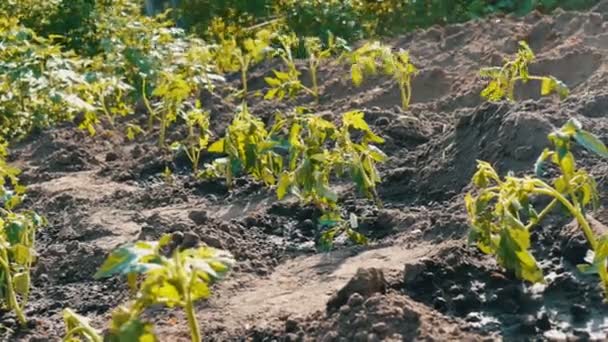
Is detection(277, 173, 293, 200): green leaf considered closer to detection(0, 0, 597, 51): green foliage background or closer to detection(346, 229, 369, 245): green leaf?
detection(346, 229, 369, 245): green leaf

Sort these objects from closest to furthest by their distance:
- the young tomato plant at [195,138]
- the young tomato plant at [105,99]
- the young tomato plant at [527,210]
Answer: the young tomato plant at [527,210] → the young tomato plant at [195,138] → the young tomato plant at [105,99]

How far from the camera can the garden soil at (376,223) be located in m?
3.63

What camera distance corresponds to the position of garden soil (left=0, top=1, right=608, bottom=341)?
3.63m

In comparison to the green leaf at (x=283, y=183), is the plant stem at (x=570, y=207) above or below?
above

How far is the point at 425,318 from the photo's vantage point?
3424mm

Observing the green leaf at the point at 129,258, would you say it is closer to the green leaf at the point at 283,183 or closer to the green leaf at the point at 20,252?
the green leaf at the point at 20,252

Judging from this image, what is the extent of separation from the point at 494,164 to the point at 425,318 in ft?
5.58

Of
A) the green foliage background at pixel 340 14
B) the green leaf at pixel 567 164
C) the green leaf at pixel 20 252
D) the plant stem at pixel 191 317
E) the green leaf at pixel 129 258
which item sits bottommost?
the green foliage background at pixel 340 14

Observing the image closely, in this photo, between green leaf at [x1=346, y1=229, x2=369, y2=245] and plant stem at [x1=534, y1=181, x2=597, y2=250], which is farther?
green leaf at [x1=346, y1=229, x2=369, y2=245]

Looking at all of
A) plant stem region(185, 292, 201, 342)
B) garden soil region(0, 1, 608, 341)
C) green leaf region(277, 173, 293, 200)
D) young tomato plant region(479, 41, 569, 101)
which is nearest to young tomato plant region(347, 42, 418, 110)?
garden soil region(0, 1, 608, 341)

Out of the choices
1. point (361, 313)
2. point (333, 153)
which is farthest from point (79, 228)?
point (361, 313)

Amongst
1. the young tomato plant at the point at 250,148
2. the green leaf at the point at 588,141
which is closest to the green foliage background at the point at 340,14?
the young tomato plant at the point at 250,148

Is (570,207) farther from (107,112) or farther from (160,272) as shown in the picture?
(107,112)

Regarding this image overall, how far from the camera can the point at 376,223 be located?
16.3ft
